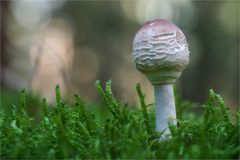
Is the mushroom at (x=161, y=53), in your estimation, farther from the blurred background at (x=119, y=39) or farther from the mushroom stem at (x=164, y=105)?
the blurred background at (x=119, y=39)

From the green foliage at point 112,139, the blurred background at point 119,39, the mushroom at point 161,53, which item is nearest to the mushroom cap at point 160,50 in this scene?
the mushroom at point 161,53

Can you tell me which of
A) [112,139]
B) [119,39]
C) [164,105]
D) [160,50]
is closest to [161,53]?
[160,50]

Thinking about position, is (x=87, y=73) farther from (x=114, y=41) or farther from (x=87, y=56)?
(x=114, y=41)

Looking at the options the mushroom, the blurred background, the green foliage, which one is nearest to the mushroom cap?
the mushroom

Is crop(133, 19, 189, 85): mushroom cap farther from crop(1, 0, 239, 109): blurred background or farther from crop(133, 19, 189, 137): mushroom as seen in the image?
crop(1, 0, 239, 109): blurred background

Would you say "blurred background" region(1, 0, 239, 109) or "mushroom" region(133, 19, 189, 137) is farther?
"blurred background" region(1, 0, 239, 109)

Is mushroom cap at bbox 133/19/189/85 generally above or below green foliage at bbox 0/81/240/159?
above

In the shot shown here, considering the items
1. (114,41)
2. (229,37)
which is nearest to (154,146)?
(229,37)
